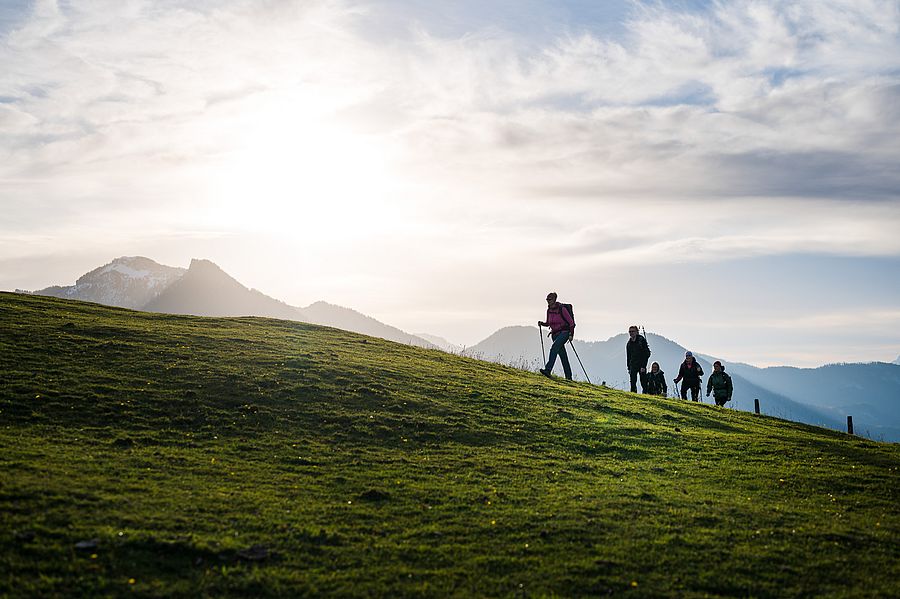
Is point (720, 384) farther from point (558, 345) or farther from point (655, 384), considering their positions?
point (558, 345)

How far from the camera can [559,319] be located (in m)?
35.1

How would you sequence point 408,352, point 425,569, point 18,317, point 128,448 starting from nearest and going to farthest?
point 425,569
point 128,448
point 18,317
point 408,352

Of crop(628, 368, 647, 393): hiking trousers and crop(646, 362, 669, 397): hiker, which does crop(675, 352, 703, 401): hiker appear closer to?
crop(646, 362, 669, 397): hiker

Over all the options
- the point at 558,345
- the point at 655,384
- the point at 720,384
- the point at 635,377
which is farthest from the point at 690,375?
the point at 558,345

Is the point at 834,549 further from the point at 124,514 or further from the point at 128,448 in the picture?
the point at 128,448

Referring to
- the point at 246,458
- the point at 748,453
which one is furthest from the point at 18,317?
the point at 748,453

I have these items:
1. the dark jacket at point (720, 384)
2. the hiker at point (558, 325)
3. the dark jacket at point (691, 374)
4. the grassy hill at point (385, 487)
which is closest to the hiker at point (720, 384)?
the dark jacket at point (720, 384)

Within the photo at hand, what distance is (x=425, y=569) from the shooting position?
11.7 meters

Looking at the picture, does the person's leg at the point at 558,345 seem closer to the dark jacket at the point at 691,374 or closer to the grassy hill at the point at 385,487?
the grassy hill at the point at 385,487

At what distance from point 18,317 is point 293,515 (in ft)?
84.4

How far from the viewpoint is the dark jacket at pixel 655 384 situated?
41125 millimetres

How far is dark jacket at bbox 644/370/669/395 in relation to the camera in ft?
135

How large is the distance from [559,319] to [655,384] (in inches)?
417

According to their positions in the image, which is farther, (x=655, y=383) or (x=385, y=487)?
(x=655, y=383)
